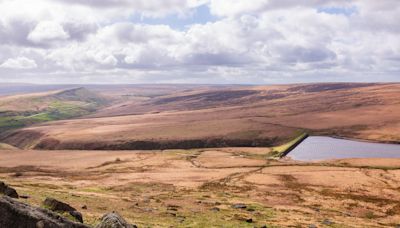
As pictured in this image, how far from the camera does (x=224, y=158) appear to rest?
448 ft

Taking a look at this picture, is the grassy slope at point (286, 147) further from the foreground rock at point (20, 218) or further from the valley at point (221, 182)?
the foreground rock at point (20, 218)

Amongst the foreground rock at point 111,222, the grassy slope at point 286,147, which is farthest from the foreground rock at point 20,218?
the grassy slope at point 286,147

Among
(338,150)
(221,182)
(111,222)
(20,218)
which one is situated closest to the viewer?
(20,218)

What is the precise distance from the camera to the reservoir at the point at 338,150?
13762 cm

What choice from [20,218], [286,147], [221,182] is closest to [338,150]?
[286,147]

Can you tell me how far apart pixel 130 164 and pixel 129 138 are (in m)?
69.2

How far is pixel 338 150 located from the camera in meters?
150

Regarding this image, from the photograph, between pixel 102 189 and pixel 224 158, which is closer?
pixel 102 189

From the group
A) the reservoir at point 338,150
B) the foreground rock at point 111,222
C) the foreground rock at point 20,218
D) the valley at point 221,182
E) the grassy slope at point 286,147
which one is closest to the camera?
the foreground rock at point 20,218

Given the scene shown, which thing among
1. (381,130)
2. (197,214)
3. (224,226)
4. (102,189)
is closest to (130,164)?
(102,189)

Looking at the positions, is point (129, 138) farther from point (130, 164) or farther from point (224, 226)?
point (224, 226)

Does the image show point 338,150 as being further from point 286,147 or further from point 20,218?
point 20,218

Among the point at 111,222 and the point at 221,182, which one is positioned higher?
the point at 111,222

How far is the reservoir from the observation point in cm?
13762
